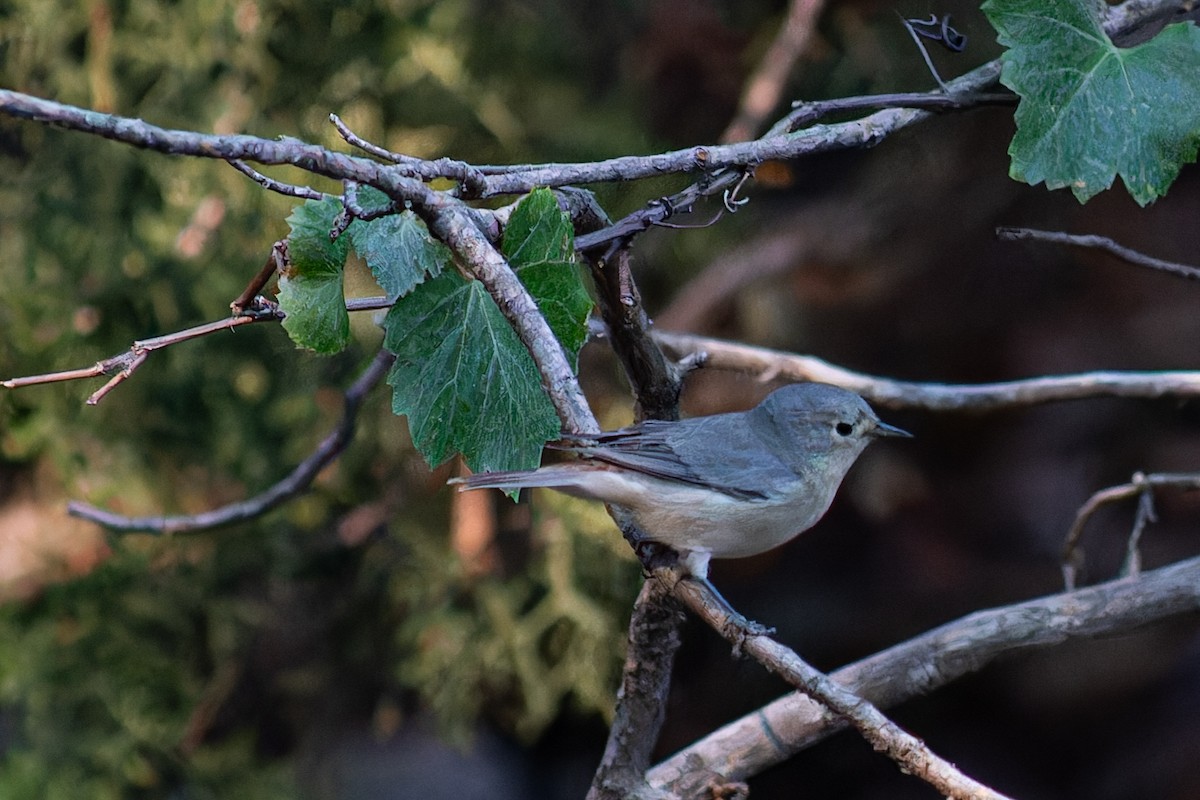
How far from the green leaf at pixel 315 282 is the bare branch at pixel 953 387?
84 centimetres

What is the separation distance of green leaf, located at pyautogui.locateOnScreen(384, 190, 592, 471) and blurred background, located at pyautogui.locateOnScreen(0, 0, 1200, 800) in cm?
161

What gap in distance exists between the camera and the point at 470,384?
1.40 metres

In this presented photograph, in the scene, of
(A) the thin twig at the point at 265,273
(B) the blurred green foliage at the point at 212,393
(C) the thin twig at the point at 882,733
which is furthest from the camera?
(B) the blurred green foliage at the point at 212,393

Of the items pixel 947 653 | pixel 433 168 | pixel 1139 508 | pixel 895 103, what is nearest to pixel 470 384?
pixel 433 168

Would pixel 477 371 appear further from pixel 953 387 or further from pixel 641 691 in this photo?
pixel 953 387

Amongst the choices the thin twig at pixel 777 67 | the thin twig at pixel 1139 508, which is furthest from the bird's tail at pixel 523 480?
the thin twig at pixel 777 67

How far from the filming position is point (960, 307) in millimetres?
3355

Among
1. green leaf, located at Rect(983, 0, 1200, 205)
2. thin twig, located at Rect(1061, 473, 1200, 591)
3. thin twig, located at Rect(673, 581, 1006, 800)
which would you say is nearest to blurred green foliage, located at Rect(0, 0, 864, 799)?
thin twig, located at Rect(1061, 473, 1200, 591)

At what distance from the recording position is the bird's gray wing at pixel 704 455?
1.67 meters

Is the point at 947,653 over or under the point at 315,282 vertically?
under

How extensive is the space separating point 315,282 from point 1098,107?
45.0 inches

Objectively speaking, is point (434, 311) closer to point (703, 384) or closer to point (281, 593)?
point (703, 384)

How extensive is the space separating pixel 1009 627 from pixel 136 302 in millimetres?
2431

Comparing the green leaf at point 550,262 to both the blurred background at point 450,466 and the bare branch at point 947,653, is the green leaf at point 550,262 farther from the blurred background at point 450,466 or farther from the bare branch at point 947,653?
the blurred background at point 450,466
